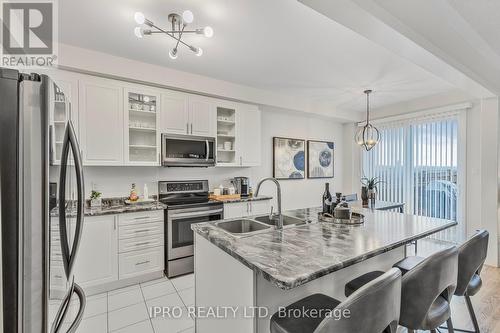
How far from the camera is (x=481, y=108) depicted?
11.4ft

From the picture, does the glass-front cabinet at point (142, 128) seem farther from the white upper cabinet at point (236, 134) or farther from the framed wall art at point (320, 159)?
the framed wall art at point (320, 159)

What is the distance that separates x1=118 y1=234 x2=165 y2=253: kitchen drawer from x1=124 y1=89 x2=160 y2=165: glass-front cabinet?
938 mm

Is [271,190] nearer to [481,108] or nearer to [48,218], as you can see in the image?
[481,108]

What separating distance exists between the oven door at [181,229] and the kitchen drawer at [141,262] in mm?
129

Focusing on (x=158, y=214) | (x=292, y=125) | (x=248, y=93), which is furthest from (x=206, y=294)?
(x=292, y=125)

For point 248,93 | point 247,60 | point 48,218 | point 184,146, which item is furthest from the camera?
point 248,93

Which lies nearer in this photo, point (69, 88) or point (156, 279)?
point (69, 88)

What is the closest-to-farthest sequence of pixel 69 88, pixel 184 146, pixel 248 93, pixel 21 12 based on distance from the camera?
pixel 21 12, pixel 69 88, pixel 184 146, pixel 248 93

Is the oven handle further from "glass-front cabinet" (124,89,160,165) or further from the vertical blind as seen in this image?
the vertical blind

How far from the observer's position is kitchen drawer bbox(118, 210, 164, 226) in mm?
2713

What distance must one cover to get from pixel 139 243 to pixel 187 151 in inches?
52.4

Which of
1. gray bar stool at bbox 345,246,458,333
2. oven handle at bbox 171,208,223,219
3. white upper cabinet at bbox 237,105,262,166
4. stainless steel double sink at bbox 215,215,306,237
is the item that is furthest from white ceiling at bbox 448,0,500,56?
oven handle at bbox 171,208,223,219

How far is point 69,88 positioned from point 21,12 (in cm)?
84

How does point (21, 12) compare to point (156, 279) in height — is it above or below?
above
